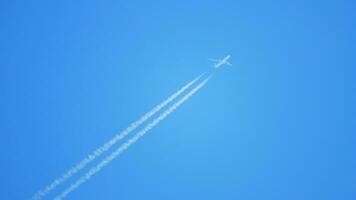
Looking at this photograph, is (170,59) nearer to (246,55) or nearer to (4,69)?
(246,55)

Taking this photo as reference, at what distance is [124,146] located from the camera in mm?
4988

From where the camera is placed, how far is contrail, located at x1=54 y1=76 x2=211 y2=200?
4.86 m

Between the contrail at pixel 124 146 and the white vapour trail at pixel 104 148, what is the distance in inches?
3.5

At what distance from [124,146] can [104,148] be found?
10.4 inches

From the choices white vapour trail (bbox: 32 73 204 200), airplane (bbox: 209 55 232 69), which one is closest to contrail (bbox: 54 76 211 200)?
white vapour trail (bbox: 32 73 204 200)

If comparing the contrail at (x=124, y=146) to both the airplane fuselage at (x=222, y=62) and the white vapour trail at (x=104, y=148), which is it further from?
the airplane fuselage at (x=222, y=62)

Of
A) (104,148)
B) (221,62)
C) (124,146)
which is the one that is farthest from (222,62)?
(104,148)

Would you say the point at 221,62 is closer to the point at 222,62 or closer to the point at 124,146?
the point at 222,62

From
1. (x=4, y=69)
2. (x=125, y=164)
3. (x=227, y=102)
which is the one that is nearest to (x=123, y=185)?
(x=125, y=164)

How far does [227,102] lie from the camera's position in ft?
16.9

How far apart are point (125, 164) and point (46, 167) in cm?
102

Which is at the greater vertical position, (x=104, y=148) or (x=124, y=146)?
(x=104, y=148)

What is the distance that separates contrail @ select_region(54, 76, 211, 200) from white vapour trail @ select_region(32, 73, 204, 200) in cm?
9

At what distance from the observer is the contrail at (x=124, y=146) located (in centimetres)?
486
